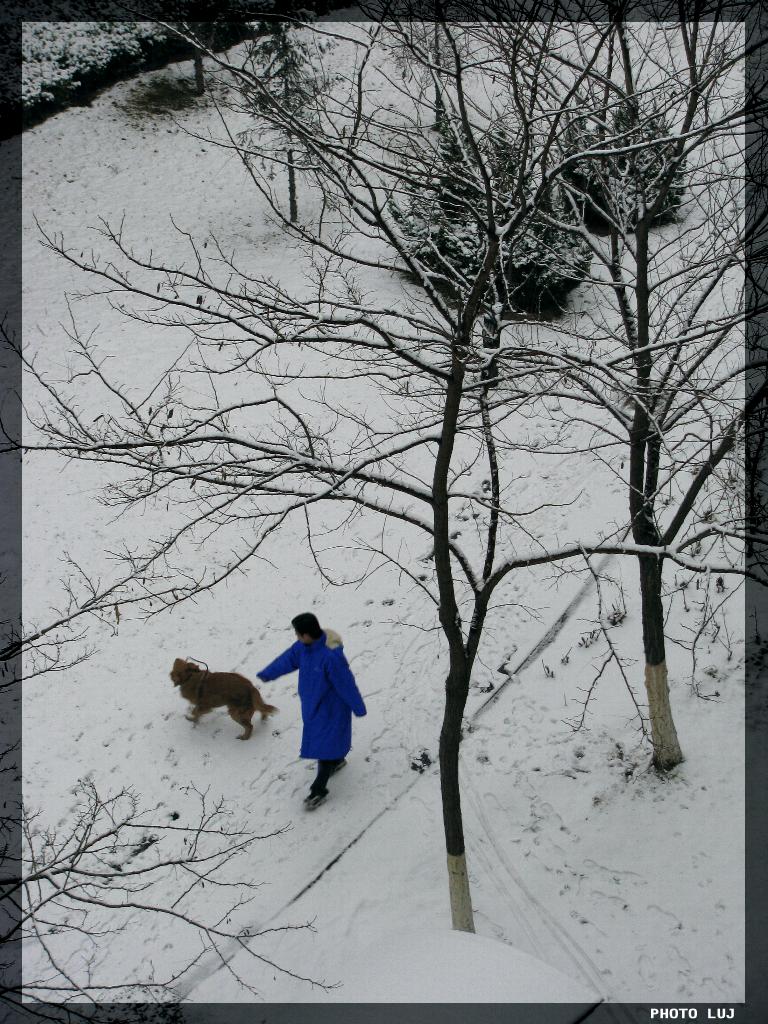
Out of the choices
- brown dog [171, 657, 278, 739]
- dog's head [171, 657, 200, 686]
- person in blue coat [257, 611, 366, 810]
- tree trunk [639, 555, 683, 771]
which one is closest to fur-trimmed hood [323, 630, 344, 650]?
person in blue coat [257, 611, 366, 810]

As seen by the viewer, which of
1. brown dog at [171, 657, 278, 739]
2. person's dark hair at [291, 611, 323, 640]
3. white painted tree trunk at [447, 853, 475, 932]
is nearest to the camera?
white painted tree trunk at [447, 853, 475, 932]

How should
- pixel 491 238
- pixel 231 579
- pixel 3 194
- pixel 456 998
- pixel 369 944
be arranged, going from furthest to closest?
pixel 3 194 < pixel 231 579 < pixel 369 944 < pixel 491 238 < pixel 456 998

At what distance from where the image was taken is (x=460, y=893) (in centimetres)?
490

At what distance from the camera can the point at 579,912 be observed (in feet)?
17.4

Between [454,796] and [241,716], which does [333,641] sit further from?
[454,796]

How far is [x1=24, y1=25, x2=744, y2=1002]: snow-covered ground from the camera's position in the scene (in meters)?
4.98

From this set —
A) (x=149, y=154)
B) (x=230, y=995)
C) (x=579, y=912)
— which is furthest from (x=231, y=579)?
(x=149, y=154)

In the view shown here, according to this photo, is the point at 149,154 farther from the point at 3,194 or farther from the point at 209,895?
the point at 209,895

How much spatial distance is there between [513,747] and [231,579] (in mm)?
4413

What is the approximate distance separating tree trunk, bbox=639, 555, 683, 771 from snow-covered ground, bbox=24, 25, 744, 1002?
0.22 metres

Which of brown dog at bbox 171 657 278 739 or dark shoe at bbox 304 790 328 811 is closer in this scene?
dark shoe at bbox 304 790 328 811

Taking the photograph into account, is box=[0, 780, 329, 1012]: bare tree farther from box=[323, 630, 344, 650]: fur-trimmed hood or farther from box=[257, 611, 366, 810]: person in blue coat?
box=[323, 630, 344, 650]: fur-trimmed hood

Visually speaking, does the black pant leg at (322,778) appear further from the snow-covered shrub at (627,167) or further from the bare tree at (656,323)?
the snow-covered shrub at (627,167)

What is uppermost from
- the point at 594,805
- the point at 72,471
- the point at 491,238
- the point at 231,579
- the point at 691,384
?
the point at 491,238
